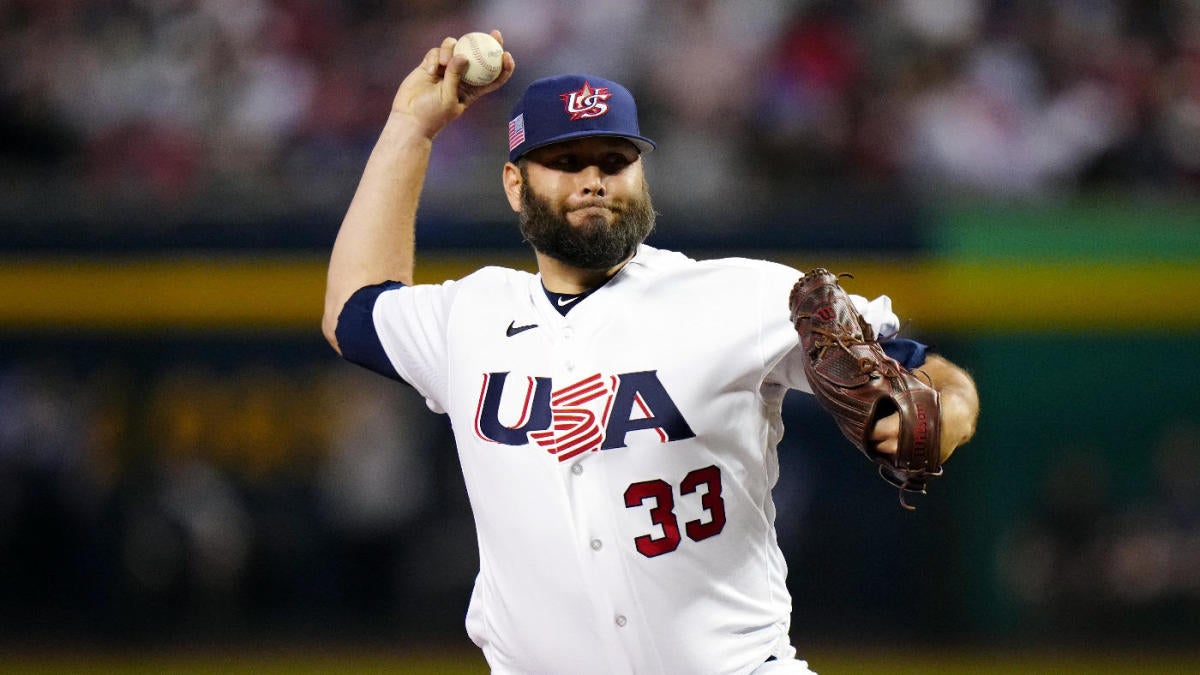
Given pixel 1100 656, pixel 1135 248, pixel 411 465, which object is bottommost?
pixel 1100 656

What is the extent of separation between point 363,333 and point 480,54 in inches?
27.1

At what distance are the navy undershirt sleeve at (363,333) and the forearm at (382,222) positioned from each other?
35 millimetres

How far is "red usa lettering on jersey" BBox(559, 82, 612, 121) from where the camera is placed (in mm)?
3041

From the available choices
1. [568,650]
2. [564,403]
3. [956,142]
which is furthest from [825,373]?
[956,142]

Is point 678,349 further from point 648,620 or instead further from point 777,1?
point 777,1

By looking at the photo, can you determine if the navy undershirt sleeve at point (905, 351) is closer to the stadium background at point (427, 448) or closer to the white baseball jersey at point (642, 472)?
the white baseball jersey at point (642, 472)

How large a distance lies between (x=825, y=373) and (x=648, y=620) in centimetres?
63

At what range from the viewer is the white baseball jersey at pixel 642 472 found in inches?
115

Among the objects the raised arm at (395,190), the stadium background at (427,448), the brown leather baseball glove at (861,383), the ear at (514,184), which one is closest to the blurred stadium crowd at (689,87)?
the stadium background at (427,448)

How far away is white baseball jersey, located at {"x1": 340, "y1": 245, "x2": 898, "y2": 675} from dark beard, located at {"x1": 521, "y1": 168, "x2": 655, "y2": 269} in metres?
0.08

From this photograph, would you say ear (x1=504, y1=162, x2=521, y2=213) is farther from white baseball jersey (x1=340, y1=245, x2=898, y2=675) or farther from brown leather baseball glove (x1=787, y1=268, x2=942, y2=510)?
brown leather baseball glove (x1=787, y1=268, x2=942, y2=510)

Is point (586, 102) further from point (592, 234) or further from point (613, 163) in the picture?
point (592, 234)

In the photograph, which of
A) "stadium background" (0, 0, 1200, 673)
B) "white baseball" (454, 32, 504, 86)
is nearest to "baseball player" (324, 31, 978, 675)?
"white baseball" (454, 32, 504, 86)

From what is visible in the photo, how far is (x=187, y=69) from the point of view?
820 cm
